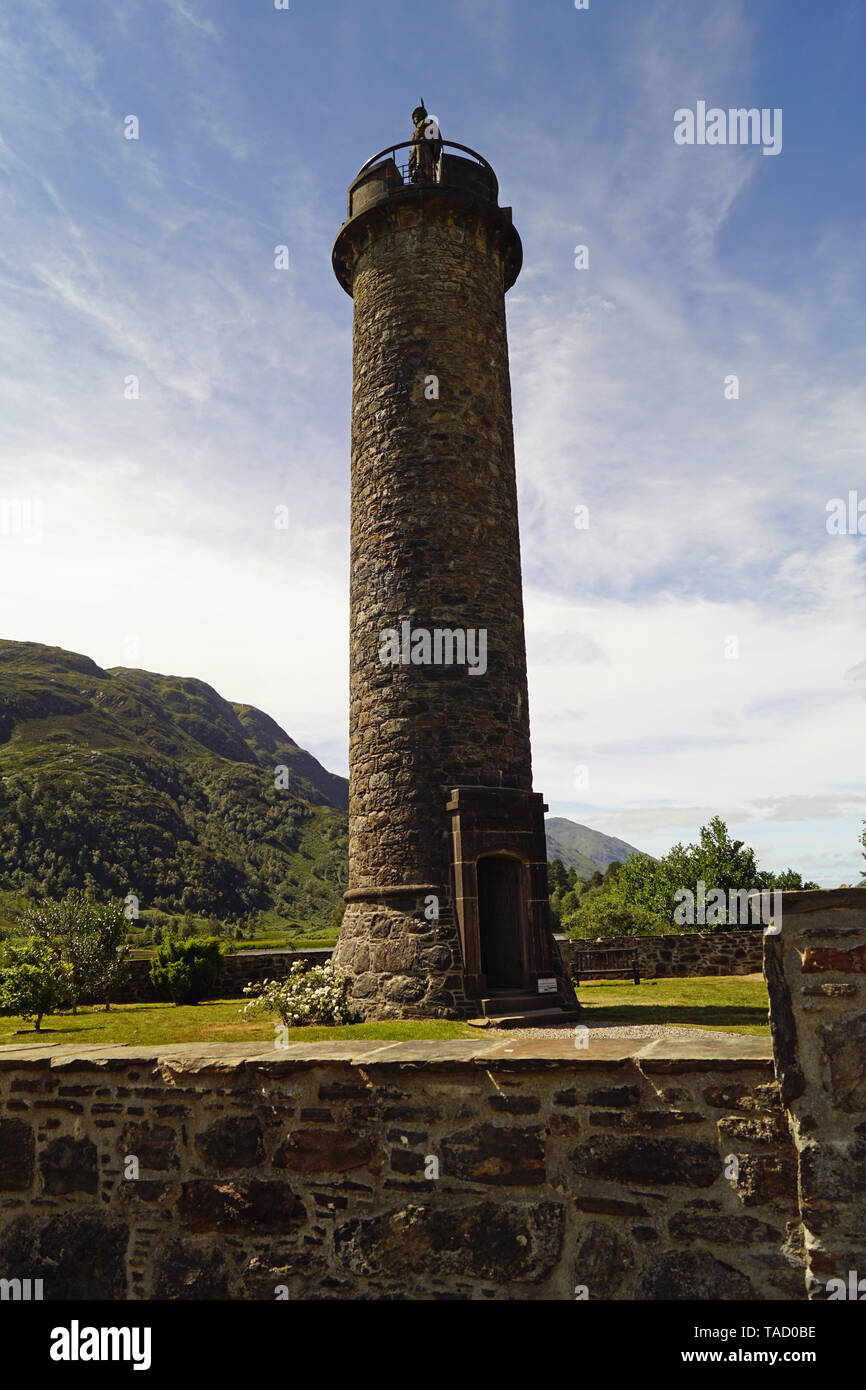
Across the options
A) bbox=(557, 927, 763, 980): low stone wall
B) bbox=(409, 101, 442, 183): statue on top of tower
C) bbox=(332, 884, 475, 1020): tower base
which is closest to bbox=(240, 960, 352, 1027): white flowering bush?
bbox=(332, 884, 475, 1020): tower base

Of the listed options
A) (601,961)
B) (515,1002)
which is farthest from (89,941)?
(601,961)

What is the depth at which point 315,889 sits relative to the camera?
106m

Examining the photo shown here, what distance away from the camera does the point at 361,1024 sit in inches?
523

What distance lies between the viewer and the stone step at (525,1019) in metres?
12.8

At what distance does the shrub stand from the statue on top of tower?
16867mm

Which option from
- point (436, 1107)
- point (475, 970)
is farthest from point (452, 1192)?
point (475, 970)

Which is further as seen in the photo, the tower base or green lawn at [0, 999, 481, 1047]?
the tower base

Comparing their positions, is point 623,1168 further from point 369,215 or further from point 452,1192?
point 369,215

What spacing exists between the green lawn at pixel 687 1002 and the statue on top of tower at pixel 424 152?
15980 mm

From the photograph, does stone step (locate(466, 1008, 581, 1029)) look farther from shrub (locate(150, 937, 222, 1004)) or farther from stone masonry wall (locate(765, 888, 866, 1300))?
stone masonry wall (locate(765, 888, 866, 1300))

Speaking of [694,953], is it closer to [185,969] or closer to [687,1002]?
[687,1002]

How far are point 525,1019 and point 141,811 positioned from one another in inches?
3831

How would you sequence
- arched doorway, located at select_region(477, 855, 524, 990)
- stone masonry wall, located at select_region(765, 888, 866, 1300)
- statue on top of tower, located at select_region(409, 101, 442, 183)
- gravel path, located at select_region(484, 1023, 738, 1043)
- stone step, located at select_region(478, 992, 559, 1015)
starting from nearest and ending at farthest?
stone masonry wall, located at select_region(765, 888, 866, 1300) < gravel path, located at select_region(484, 1023, 738, 1043) < stone step, located at select_region(478, 992, 559, 1015) < arched doorway, located at select_region(477, 855, 524, 990) < statue on top of tower, located at select_region(409, 101, 442, 183)

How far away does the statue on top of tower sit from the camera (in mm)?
17156
